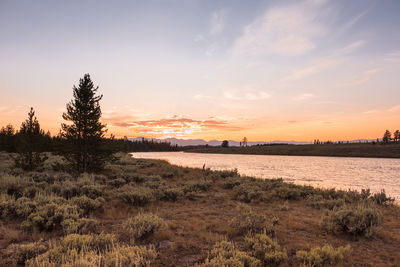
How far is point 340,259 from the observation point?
4637mm

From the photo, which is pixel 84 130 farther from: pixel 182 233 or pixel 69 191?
pixel 182 233

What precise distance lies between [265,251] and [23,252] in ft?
17.0

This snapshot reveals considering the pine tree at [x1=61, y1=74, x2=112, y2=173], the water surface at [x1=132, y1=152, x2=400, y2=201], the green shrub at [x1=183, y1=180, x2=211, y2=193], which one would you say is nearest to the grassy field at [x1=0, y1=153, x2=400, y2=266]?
the green shrub at [x1=183, y1=180, x2=211, y2=193]

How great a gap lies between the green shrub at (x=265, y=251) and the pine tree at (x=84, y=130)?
14.4m

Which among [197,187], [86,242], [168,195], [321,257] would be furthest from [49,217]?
[197,187]

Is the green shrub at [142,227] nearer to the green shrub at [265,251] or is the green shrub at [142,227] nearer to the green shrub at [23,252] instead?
the green shrub at [23,252]

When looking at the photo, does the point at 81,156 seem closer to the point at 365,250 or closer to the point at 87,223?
the point at 87,223

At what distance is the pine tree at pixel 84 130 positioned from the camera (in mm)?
15938

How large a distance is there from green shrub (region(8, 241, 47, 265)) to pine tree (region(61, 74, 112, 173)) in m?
12.3

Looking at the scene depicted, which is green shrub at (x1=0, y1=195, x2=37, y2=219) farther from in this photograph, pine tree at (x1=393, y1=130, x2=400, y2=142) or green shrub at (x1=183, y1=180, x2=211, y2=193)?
pine tree at (x1=393, y1=130, x2=400, y2=142)

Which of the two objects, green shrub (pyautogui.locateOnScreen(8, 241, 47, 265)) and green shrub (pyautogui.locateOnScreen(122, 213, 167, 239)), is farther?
green shrub (pyautogui.locateOnScreen(122, 213, 167, 239))

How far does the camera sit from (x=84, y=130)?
1625cm

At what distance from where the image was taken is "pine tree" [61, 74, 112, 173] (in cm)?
1594

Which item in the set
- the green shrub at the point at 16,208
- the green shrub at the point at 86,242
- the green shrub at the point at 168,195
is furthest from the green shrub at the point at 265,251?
the green shrub at the point at 16,208
